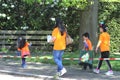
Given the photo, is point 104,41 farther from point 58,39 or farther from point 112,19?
point 112,19

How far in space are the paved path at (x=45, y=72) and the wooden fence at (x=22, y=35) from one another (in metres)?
5.96

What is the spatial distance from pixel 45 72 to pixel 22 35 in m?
8.54

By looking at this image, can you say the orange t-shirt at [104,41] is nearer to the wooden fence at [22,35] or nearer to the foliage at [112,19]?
the wooden fence at [22,35]

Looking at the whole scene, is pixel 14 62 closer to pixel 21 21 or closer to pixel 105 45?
pixel 105 45

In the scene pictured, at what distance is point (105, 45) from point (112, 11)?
985cm

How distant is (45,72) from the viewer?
44.4 ft

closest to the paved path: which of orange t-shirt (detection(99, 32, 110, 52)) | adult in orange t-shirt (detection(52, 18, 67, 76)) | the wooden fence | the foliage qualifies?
adult in orange t-shirt (detection(52, 18, 67, 76))

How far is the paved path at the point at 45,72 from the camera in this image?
12.5m

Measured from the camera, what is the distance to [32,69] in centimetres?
1426

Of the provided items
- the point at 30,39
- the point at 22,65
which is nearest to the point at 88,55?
the point at 22,65

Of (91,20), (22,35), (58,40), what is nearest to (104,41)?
(58,40)

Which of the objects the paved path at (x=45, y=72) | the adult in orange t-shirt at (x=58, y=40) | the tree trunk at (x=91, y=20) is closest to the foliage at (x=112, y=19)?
the tree trunk at (x=91, y=20)

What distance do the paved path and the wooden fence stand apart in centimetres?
596

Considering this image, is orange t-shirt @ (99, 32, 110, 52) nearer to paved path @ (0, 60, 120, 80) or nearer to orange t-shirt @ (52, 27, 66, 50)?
paved path @ (0, 60, 120, 80)
